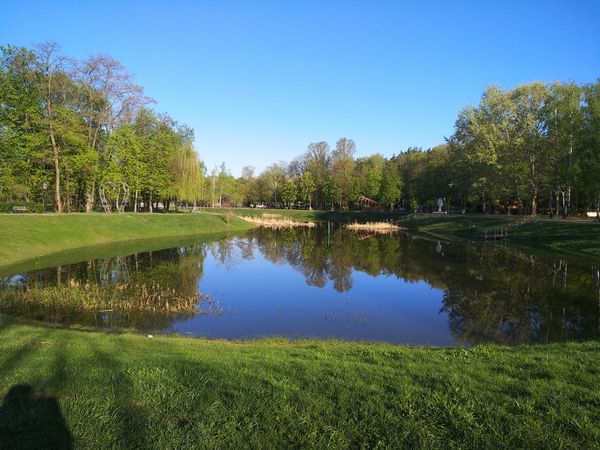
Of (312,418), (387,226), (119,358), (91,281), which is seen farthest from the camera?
(387,226)

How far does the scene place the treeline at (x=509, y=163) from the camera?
46.4 m

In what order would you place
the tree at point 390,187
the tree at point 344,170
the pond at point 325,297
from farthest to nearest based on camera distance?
the tree at point 344,170, the tree at point 390,187, the pond at point 325,297

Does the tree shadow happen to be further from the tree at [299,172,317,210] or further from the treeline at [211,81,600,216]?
the tree at [299,172,317,210]

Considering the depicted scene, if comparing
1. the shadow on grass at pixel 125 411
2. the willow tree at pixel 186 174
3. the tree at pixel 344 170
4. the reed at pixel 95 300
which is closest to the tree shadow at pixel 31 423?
the shadow on grass at pixel 125 411

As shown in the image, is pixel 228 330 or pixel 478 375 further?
pixel 228 330

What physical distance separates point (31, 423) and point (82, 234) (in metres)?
32.1

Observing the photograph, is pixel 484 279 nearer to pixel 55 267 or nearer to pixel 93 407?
pixel 93 407

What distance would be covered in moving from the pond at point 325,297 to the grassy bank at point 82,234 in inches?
157

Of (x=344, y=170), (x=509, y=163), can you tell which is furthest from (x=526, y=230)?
(x=344, y=170)

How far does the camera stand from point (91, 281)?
19.4 meters

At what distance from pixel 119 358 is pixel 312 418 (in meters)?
4.15

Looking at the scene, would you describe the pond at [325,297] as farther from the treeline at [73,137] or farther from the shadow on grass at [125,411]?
the treeline at [73,137]

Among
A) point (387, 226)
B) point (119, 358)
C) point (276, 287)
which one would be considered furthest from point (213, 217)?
point (119, 358)

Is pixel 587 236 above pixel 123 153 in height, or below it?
below
